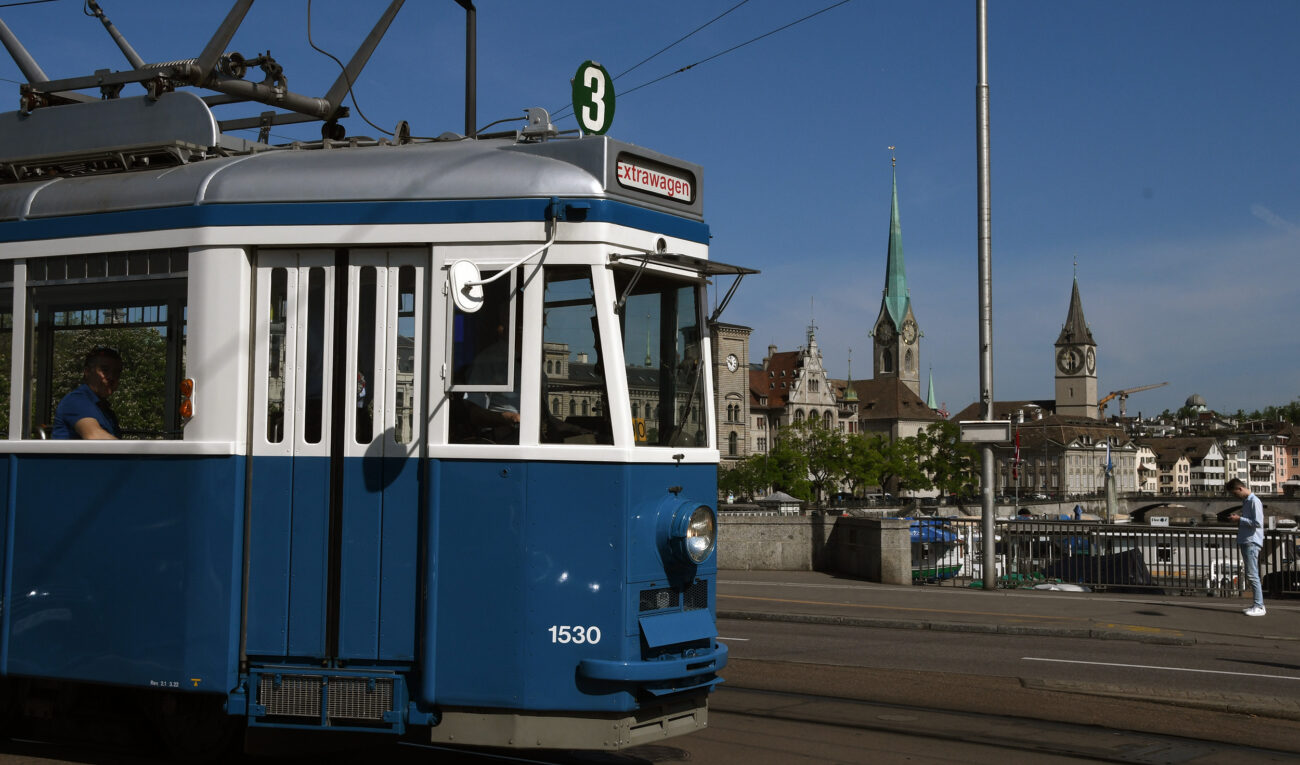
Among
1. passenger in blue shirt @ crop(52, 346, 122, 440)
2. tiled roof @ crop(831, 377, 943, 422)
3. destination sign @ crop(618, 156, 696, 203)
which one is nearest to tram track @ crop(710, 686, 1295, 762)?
destination sign @ crop(618, 156, 696, 203)

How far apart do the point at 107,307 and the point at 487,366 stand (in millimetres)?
2405

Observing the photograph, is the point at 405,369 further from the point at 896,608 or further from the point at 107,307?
the point at 896,608

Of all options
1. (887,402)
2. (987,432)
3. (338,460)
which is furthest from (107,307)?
(887,402)

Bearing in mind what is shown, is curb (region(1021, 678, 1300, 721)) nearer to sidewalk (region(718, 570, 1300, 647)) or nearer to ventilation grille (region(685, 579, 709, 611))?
sidewalk (region(718, 570, 1300, 647))

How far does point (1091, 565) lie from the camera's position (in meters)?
21.9

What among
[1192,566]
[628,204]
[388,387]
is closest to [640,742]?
[388,387]

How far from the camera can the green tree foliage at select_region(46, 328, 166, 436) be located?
7.32 meters

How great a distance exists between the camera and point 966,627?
49.2 feet

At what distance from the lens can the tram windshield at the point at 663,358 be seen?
6809 mm

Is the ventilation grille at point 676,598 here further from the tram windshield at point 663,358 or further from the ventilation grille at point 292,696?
the ventilation grille at point 292,696

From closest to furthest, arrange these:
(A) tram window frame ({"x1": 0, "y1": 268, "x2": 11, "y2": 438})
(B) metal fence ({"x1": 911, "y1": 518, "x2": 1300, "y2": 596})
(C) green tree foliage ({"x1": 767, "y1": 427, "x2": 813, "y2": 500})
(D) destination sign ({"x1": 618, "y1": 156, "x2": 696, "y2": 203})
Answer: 1. (D) destination sign ({"x1": 618, "y1": 156, "x2": 696, "y2": 203})
2. (A) tram window frame ({"x1": 0, "y1": 268, "x2": 11, "y2": 438})
3. (B) metal fence ({"x1": 911, "y1": 518, "x2": 1300, "y2": 596})
4. (C) green tree foliage ({"x1": 767, "y1": 427, "x2": 813, "y2": 500})

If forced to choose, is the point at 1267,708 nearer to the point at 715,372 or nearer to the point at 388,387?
the point at 715,372

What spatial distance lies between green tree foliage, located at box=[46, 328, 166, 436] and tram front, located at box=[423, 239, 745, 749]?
1780 millimetres

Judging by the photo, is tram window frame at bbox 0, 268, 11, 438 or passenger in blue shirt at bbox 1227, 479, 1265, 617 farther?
passenger in blue shirt at bbox 1227, 479, 1265, 617
